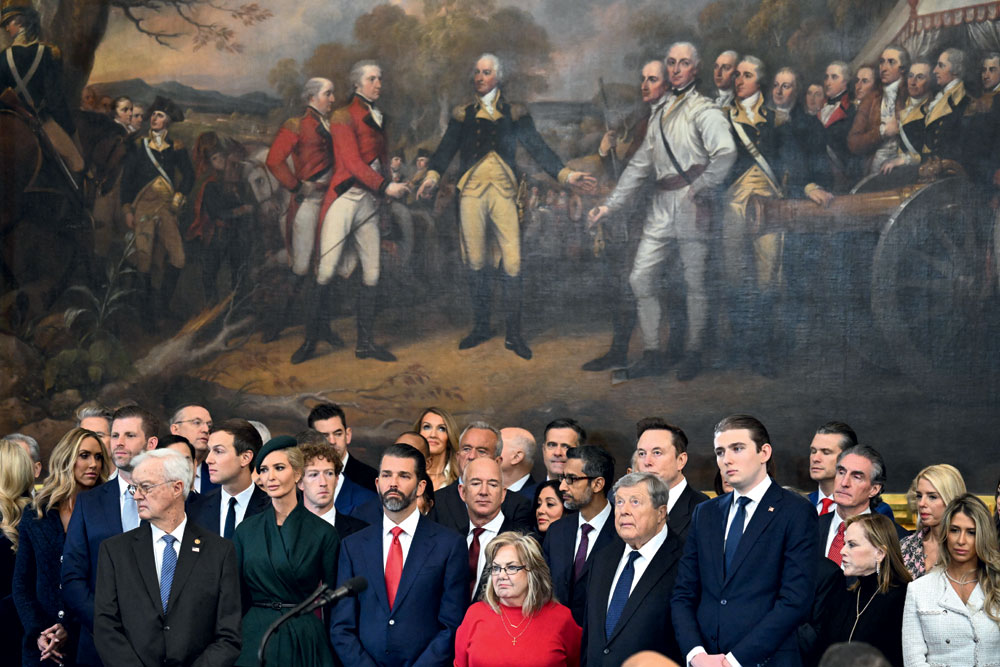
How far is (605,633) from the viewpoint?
6.87m

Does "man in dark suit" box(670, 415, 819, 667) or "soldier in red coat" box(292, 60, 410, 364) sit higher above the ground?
"soldier in red coat" box(292, 60, 410, 364)

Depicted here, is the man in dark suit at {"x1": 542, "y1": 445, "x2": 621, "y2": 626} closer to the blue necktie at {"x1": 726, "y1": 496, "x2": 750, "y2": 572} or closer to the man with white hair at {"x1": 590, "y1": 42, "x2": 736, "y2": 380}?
the blue necktie at {"x1": 726, "y1": 496, "x2": 750, "y2": 572}

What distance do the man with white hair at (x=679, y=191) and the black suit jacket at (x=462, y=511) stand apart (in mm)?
3667

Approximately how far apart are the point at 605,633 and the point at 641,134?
625 cm

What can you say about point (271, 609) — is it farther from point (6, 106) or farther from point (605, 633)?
point (6, 106)

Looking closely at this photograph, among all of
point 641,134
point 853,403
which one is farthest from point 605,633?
point 641,134

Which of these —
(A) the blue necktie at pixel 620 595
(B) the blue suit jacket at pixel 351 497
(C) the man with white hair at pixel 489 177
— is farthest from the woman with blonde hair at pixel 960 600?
(C) the man with white hair at pixel 489 177

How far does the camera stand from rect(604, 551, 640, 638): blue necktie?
691 cm

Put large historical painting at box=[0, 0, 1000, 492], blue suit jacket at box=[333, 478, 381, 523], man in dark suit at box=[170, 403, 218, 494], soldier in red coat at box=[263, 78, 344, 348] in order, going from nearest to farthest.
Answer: blue suit jacket at box=[333, 478, 381, 523], man in dark suit at box=[170, 403, 218, 494], large historical painting at box=[0, 0, 1000, 492], soldier in red coat at box=[263, 78, 344, 348]

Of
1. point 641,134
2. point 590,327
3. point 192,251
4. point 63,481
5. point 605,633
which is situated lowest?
point 605,633

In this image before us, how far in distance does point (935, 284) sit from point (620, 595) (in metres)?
5.84

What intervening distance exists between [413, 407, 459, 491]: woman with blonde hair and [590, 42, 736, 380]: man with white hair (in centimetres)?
229

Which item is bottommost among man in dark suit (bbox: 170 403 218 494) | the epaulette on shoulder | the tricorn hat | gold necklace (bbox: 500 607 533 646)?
gold necklace (bbox: 500 607 533 646)

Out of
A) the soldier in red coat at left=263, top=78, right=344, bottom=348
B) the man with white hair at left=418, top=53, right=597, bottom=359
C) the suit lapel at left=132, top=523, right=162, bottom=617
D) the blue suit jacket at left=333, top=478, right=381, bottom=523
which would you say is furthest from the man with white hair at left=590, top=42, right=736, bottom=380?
the suit lapel at left=132, top=523, right=162, bottom=617
